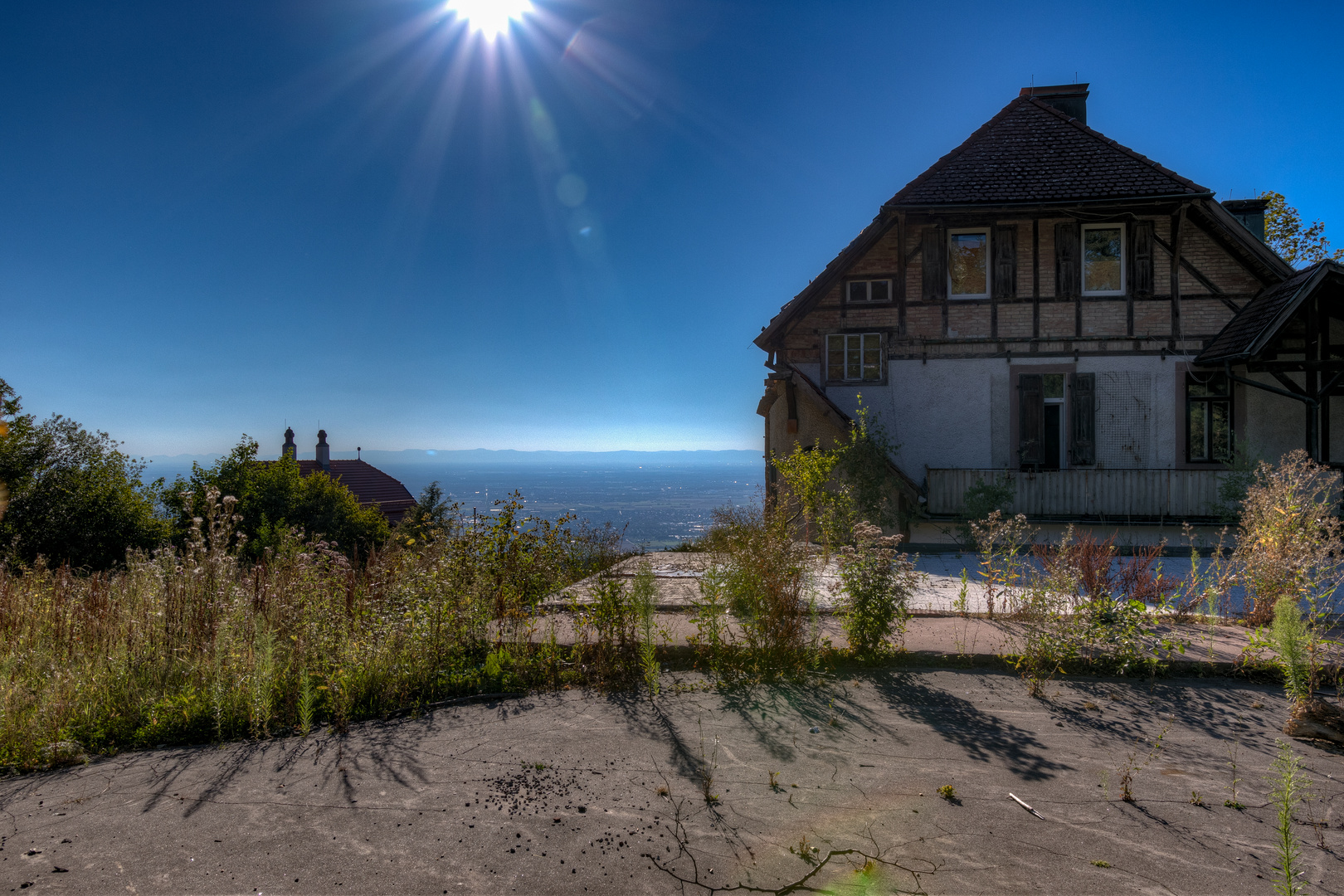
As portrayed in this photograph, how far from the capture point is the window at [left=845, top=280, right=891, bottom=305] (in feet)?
46.1

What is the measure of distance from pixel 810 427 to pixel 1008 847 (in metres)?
11.3

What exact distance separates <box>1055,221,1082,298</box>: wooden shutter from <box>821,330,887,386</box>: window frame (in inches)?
152

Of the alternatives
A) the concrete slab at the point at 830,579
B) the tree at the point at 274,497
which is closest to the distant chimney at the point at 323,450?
the tree at the point at 274,497

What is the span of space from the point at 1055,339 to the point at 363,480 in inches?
1216

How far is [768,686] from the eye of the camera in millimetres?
4754

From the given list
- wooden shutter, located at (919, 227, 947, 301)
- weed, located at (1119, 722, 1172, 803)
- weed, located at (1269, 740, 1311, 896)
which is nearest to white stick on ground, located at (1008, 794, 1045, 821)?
weed, located at (1119, 722, 1172, 803)

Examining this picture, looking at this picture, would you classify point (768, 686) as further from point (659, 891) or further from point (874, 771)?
point (659, 891)

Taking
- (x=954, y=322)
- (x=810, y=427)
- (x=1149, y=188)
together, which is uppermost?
(x=1149, y=188)

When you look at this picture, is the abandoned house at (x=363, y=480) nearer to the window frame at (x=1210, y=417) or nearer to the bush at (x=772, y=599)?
the bush at (x=772, y=599)

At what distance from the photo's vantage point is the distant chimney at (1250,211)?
1500 centimetres

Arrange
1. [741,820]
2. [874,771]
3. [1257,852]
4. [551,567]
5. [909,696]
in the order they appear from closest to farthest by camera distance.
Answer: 1. [1257,852]
2. [741,820]
3. [874,771]
4. [909,696]
5. [551,567]

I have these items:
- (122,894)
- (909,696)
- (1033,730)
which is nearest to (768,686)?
(909,696)

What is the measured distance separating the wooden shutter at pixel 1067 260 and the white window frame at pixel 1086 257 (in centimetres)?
10

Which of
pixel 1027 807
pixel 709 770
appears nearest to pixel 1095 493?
pixel 1027 807
